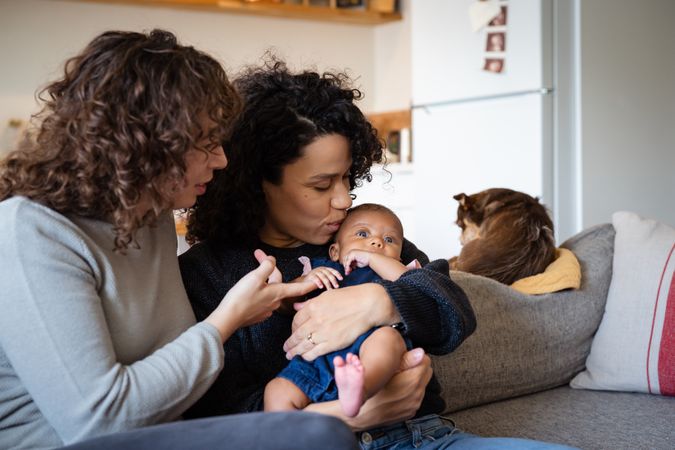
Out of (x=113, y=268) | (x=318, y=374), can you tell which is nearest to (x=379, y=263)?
(x=318, y=374)

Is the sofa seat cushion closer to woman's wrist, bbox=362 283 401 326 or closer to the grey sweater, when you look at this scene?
woman's wrist, bbox=362 283 401 326

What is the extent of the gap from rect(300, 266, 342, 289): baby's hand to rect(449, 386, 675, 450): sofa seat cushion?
611 millimetres

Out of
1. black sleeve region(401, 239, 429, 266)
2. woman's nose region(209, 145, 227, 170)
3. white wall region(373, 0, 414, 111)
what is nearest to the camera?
woman's nose region(209, 145, 227, 170)

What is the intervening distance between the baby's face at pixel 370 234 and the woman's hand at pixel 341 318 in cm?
19

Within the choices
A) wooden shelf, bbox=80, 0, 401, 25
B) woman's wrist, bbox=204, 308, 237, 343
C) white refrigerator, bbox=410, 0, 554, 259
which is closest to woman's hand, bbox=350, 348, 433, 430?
woman's wrist, bbox=204, 308, 237, 343

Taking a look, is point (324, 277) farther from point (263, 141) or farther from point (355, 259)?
point (263, 141)

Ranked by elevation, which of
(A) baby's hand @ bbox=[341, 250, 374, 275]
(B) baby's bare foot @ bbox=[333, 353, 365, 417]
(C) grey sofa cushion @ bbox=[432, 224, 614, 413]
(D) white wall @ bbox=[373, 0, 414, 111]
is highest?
(D) white wall @ bbox=[373, 0, 414, 111]

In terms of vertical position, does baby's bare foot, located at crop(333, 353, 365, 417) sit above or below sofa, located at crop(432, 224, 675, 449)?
above

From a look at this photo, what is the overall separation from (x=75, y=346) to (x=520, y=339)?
4.39 ft

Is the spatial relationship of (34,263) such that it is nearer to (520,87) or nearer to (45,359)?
(45,359)

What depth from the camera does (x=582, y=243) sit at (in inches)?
93.4

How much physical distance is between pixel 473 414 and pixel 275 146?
0.87 metres

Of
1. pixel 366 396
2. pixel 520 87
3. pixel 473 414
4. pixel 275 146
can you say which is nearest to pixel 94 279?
pixel 366 396

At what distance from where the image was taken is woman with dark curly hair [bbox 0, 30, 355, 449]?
1.06 metres
